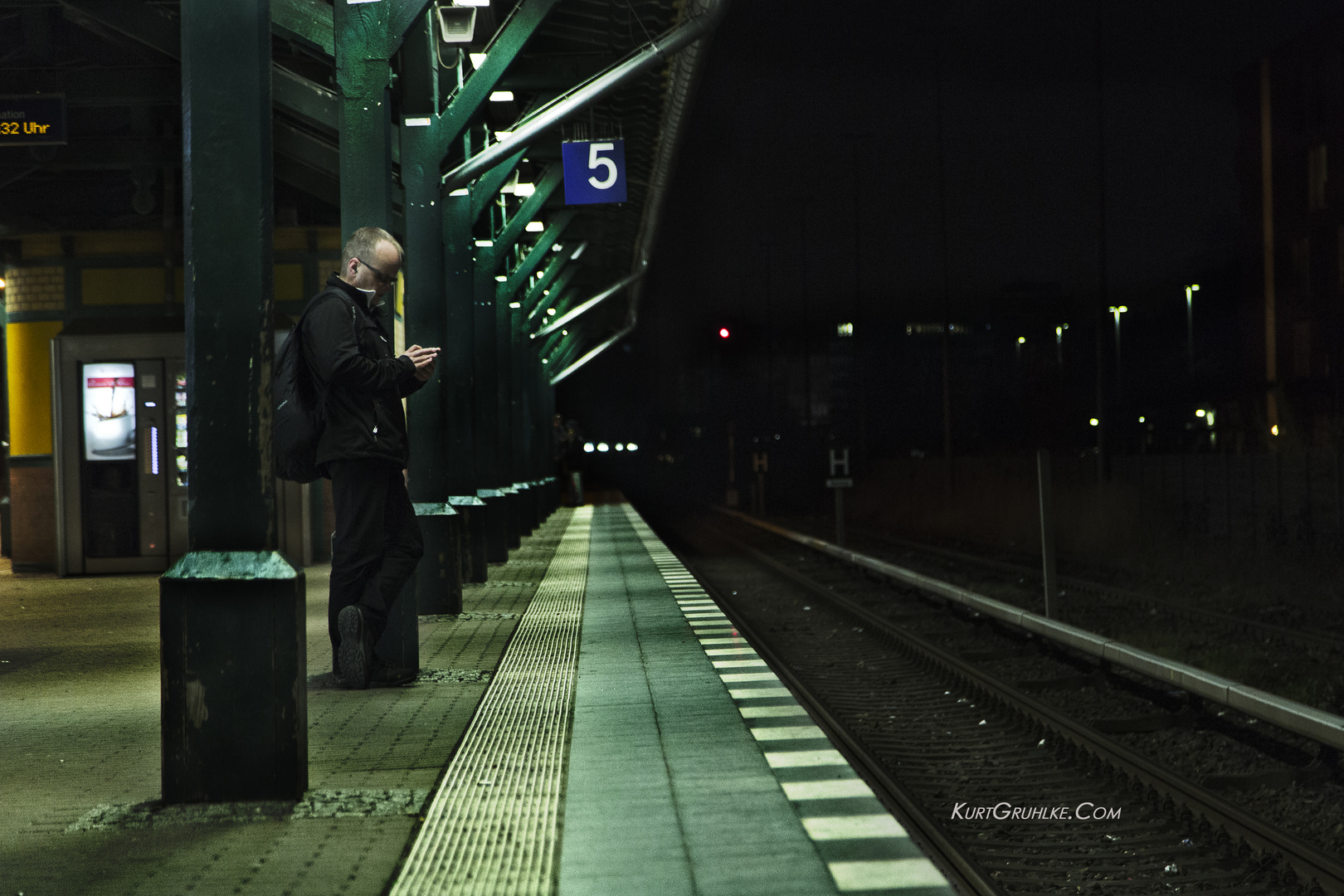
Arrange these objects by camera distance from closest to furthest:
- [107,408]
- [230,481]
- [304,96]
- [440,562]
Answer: [230,481]
[304,96]
[440,562]
[107,408]

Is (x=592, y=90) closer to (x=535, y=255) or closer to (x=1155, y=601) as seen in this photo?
(x=1155, y=601)

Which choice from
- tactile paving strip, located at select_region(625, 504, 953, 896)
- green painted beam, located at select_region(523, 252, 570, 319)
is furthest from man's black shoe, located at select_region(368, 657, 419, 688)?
green painted beam, located at select_region(523, 252, 570, 319)

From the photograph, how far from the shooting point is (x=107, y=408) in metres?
17.5

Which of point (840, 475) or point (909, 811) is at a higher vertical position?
point (840, 475)

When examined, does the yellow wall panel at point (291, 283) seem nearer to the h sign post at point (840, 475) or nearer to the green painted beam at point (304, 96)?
the green painted beam at point (304, 96)

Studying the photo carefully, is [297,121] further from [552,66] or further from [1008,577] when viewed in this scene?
[1008,577]

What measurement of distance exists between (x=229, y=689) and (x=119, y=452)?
13585 mm

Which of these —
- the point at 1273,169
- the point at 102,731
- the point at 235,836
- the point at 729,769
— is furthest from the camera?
the point at 1273,169

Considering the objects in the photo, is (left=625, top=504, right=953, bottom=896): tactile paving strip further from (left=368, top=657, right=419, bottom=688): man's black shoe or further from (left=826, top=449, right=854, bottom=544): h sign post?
(left=826, top=449, right=854, bottom=544): h sign post

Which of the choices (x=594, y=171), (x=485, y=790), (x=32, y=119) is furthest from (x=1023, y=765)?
(x=32, y=119)

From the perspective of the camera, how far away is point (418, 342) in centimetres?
1143

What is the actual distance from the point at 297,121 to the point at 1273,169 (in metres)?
53.7

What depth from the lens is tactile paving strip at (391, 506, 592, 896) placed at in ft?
13.9

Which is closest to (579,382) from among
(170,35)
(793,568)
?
(793,568)
